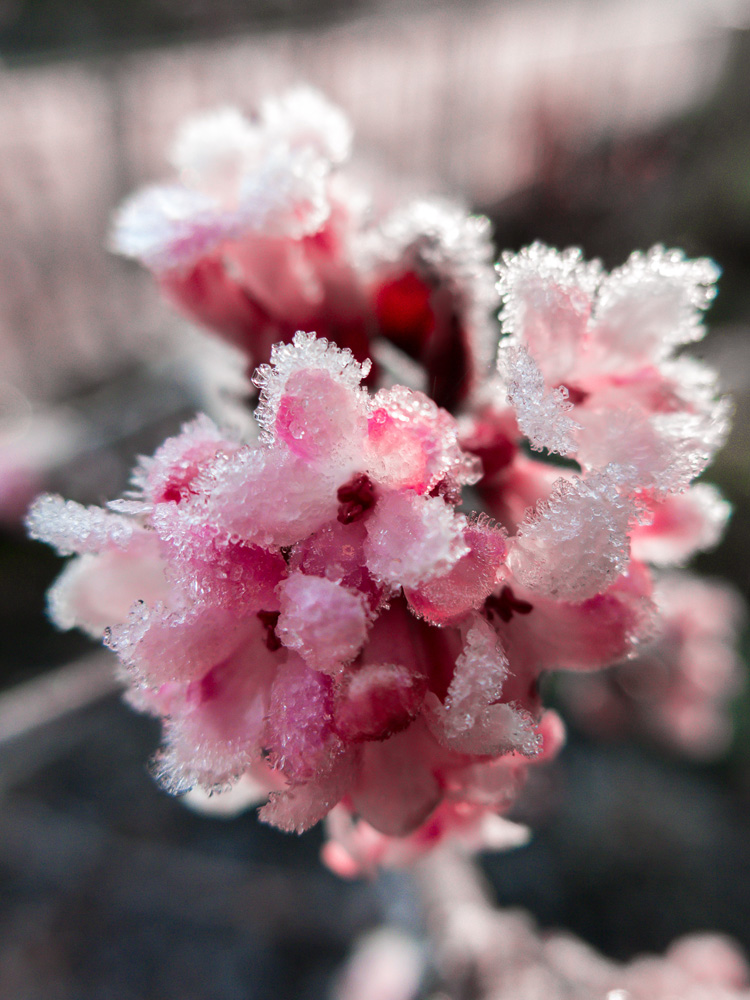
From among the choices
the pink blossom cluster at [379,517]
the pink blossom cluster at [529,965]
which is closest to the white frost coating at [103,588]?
the pink blossom cluster at [379,517]

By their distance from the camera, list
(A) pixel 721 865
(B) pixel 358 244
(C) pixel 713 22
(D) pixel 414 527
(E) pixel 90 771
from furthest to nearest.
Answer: (C) pixel 713 22 < (E) pixel 90 771 < (A) pixel 721 865 < (B) pixel 358 244 < (D) pixel 414 527

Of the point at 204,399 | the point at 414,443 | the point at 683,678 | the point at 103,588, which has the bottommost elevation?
the point at 683,678

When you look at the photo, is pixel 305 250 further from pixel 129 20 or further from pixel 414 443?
pixel 129 20

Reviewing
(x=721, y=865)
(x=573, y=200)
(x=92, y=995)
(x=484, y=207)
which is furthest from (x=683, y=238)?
(x=92, y=995)

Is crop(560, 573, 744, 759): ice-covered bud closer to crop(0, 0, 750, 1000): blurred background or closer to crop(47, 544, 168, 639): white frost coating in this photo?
crop(0, 0, 750, 1000): blurred background

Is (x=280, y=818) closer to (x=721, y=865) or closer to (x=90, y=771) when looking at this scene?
(x=721, y=865)

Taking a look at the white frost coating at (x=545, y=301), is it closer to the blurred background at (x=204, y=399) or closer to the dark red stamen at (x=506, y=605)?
the dark red stamen at (x=506, y=605)

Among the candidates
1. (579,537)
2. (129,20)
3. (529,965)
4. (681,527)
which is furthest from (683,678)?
(129,20)
